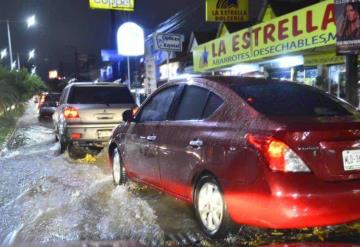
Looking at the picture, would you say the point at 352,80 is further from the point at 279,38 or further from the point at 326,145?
the point at 279,38

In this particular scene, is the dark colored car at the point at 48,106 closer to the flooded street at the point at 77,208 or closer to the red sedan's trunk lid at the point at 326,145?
the flooded street at the point at 77,208

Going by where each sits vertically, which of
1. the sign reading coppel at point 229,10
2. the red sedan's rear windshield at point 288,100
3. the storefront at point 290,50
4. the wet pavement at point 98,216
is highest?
the sign reading coppel at point 229,10

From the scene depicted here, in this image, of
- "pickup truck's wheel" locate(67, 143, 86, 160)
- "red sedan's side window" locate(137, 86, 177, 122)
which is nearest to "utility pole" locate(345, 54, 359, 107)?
"red sedan's side window" locate(137, 86, 177, 122)

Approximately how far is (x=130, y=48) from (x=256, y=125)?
1355 centimetres

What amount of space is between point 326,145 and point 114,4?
20.7 m

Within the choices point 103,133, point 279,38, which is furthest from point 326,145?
point 279,38

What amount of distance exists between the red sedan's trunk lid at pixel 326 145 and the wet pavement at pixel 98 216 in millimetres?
899

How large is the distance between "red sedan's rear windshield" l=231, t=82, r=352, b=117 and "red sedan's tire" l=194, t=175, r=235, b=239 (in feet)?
2.87

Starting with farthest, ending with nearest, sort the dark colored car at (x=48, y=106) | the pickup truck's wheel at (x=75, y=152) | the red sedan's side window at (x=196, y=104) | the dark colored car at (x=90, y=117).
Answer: the dark colored car at (x=48, y=106), the pickup truck's wheel at (x=75, y=152), the dark colored car at (x=90, y=117), the red sedan's side window at (x=196, y=104)

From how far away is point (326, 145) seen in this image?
14.2 feet

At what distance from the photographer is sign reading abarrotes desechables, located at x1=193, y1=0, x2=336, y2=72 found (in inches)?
450

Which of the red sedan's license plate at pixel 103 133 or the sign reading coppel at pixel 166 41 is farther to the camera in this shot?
the sign reading coppel at pixel 166 41

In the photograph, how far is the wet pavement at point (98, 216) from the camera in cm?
509

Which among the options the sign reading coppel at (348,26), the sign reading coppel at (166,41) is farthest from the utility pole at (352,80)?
the sign reading coppel at (166,41)
